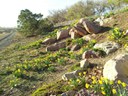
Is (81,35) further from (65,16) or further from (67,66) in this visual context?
(65,16)

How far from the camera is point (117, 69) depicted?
7.55 metres

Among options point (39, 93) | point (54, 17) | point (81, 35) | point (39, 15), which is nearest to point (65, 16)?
point (54, 17)

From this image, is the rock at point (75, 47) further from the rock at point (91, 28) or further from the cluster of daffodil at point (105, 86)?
the cluster of daffodil at point (105, 86)

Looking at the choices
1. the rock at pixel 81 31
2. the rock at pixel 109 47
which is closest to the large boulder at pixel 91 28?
the rock at pixel 81 31

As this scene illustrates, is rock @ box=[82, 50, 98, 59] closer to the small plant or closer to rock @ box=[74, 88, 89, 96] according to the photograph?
the small plant

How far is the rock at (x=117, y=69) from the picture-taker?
745cm

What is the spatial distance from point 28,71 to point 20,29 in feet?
43.3

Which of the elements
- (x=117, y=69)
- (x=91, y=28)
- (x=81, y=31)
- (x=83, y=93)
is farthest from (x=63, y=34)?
(x=83, y=93)

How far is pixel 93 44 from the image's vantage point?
39.8ft

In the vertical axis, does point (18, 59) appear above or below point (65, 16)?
below

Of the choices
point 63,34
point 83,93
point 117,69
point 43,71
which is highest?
point 63,34

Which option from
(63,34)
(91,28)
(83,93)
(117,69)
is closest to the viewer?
(83,93)

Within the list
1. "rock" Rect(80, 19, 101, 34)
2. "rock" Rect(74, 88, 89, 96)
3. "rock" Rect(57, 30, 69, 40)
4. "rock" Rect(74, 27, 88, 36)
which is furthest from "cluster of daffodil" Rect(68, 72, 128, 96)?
"rock" Rect(57, 30, 69, 40)

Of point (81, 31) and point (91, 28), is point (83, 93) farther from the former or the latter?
point (81, 31)
